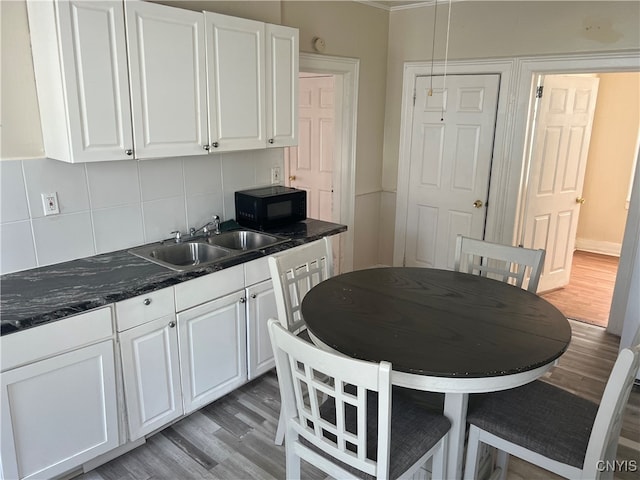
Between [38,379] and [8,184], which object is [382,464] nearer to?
[38,379]

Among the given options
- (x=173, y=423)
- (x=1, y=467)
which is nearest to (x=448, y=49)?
(x=173, y=423)

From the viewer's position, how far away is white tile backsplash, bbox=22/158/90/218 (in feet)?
7.29

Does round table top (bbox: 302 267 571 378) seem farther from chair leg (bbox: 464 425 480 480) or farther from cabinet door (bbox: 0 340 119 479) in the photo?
cabinet door (bbox: 0 340 119 479)

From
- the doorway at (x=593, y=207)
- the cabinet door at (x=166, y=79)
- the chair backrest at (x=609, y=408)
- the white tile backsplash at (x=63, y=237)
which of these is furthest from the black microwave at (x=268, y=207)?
the chair backrest at (x=609, y=408)

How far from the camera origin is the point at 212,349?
2.56 m

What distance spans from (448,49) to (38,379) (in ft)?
12.3

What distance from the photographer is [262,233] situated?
118 inches

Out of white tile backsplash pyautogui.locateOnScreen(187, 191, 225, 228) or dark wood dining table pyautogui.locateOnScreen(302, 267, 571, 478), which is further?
white tile backsplash pyautogui.locateOnScreen(187, 191, 225, 228)

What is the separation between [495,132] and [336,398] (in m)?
3.11

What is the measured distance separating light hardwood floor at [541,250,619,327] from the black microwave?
8.51 feet

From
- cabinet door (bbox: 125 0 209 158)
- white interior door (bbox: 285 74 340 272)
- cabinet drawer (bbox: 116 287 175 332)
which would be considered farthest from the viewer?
white interior door (bbox: 285 74 340 272)

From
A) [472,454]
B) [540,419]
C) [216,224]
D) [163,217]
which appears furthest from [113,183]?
[540,419]

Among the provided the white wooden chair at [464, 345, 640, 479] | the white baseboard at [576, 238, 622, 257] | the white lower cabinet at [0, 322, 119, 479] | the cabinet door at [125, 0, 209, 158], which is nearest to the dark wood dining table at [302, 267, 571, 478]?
the white wooden chair at [464, 345, 640, 479]

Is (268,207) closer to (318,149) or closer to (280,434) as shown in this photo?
(280,434)
